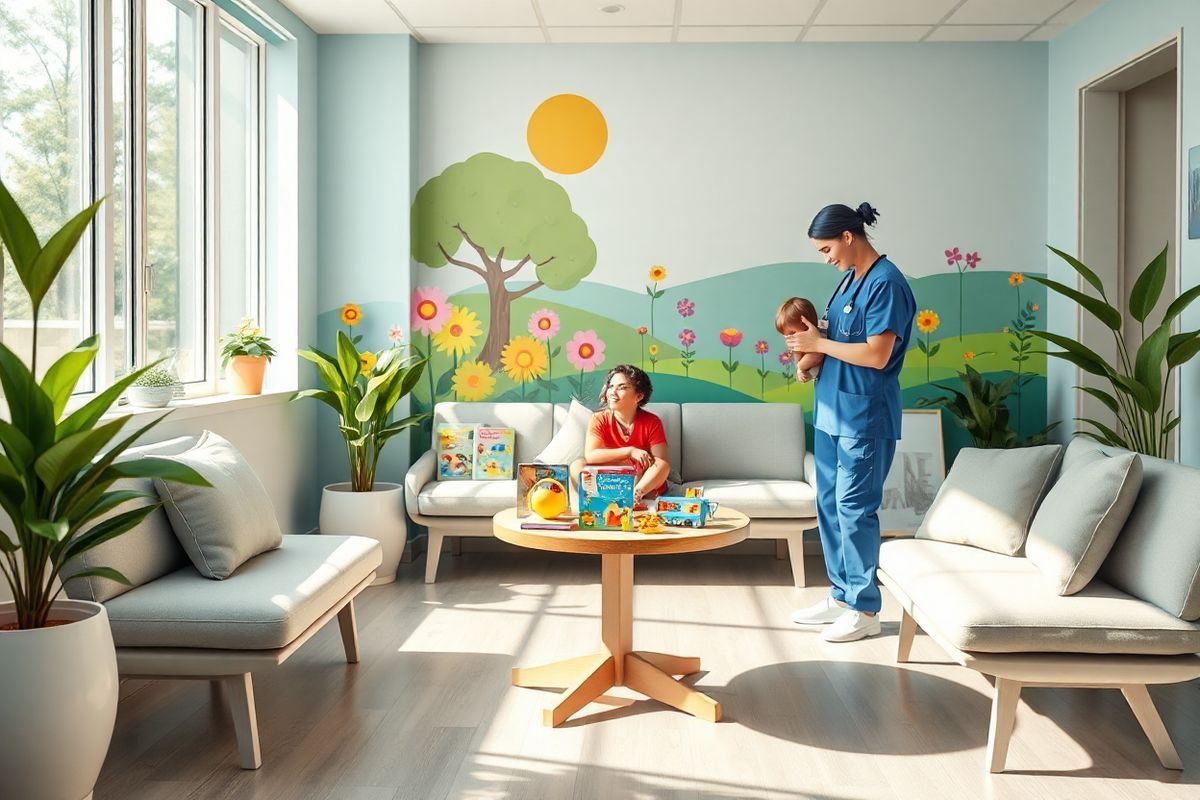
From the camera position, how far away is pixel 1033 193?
5.24 meters

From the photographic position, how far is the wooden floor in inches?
97.8

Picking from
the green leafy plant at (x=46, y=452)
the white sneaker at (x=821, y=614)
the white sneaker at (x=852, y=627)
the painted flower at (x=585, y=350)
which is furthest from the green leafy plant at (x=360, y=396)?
the green leafy plant at (x=46, y=452)

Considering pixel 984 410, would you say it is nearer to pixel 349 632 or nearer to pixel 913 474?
pixel 913 474

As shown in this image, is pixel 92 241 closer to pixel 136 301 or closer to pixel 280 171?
pixel 136 301

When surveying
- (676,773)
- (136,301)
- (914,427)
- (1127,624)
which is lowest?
(676,773)

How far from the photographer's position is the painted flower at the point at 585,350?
209 inches

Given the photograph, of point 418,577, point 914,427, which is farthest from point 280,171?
point 914,427

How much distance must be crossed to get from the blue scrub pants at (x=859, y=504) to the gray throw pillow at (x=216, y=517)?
2.01 meters

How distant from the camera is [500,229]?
17.4ft

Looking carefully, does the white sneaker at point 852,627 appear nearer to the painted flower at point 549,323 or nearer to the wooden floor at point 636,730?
the wooden floor at point 636,730

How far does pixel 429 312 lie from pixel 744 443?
5.77 feet

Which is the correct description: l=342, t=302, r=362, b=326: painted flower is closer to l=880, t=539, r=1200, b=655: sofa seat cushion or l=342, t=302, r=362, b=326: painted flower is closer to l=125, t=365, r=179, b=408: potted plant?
l=125, t=365, r=179, b=408: potted plant

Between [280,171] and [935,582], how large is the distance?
11.9 ft

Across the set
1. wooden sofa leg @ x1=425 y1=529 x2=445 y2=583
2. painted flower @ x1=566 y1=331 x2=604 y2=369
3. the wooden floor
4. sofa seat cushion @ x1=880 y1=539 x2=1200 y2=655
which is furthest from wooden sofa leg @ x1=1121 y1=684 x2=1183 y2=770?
painted flower @ x1=566 y1=331 x2=604 y2=369
